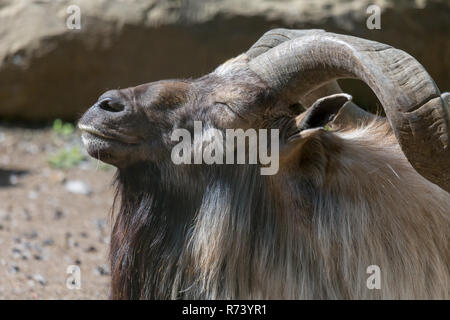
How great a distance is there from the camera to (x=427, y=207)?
3928 millimetres

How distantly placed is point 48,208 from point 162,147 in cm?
451

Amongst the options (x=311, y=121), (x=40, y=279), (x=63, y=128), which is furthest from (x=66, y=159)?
(x=311, y=121)

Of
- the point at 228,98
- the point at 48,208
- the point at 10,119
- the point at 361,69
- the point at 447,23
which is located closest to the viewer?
the point at 361,69

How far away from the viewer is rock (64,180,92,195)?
28.6 ft

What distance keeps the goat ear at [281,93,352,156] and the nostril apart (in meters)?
0.83

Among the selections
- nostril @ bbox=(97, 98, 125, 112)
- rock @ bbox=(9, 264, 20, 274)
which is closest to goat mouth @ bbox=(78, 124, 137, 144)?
nostril @ bbox=(97, 98, 125, 112)

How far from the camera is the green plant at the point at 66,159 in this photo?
9.34 m

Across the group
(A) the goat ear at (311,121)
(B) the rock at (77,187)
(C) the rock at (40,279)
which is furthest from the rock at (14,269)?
(A) the goat ear at (311,121)

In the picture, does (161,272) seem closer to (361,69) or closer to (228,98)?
(228,98)

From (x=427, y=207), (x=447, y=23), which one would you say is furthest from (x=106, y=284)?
(x=447, y=23)

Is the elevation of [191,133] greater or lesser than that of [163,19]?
lesser

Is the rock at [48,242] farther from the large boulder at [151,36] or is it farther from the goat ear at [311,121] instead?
the goat ear at [311,121]

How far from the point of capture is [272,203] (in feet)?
12.9

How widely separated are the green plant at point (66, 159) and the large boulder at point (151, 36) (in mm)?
1214
